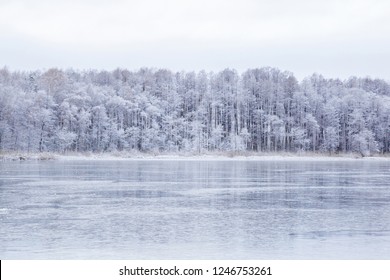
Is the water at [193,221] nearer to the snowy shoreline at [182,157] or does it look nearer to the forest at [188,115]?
the snowy shoreline at [182,157]

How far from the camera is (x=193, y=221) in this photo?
65.8 ft

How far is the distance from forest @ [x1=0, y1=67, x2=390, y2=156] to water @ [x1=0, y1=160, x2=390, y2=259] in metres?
58.4

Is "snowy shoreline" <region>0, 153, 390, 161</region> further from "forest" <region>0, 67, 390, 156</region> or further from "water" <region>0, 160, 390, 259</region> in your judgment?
"water" <region>0, 160, 390, 259</region>

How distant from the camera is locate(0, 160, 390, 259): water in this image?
15.2 meters

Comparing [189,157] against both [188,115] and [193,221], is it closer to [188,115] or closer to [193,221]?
[188,115]

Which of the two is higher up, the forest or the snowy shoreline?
the forest

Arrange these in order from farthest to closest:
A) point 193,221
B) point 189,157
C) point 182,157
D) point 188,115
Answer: point 188,115 → point 182,157 → point 189,157 → point 193,221

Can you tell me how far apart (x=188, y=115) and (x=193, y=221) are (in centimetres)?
→ 9114

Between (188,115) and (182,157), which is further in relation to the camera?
(188,115)

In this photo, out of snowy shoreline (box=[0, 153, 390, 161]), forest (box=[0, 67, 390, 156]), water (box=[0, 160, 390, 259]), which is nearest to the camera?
water (box=[0, 160, 390, 259])

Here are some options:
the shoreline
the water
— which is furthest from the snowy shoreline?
the water

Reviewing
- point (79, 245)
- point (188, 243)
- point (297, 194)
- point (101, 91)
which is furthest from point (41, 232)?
point (101, 91)

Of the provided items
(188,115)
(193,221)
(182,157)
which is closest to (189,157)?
(182,157)
